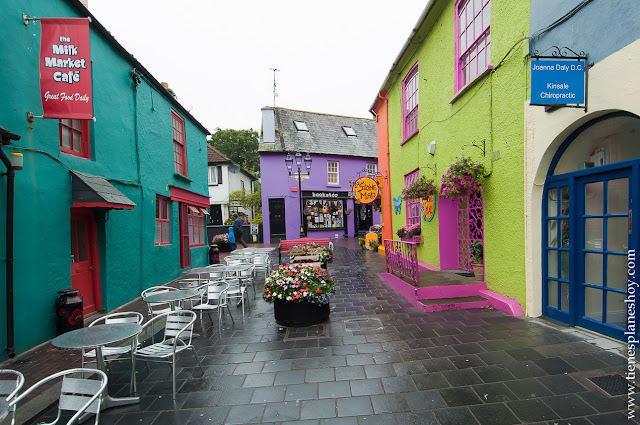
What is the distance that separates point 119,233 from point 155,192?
2094mm

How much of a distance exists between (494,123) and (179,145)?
32.1 ft

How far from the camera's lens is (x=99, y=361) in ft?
10.5

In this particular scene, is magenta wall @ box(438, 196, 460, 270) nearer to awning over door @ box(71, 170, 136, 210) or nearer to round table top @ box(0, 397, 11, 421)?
awning over door @ box(71, 170, 136, 210)

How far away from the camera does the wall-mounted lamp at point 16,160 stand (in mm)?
4301

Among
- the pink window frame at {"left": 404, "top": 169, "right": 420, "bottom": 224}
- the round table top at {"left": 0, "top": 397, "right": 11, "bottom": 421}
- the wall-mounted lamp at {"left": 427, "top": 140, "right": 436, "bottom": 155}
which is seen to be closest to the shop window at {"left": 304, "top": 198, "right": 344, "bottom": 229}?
the pink window frame at {"left": 404, "top": 169, "right": 420, "bottom": 224}

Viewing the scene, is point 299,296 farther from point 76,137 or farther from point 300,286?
point 76,137

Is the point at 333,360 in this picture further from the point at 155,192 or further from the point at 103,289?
the point at 155,192

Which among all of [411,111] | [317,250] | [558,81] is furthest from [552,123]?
[317,250]

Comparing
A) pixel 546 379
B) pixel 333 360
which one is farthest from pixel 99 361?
pixel 546 379

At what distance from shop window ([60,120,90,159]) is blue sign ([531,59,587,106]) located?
7.46m

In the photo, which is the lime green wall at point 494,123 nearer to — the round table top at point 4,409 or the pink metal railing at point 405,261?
the pink metal railing at point 405,261

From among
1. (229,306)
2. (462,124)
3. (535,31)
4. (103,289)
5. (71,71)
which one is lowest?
(229,306)

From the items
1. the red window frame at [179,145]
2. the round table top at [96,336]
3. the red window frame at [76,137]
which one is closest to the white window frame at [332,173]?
the red window frame at [179,145]

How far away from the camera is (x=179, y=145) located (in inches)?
429
